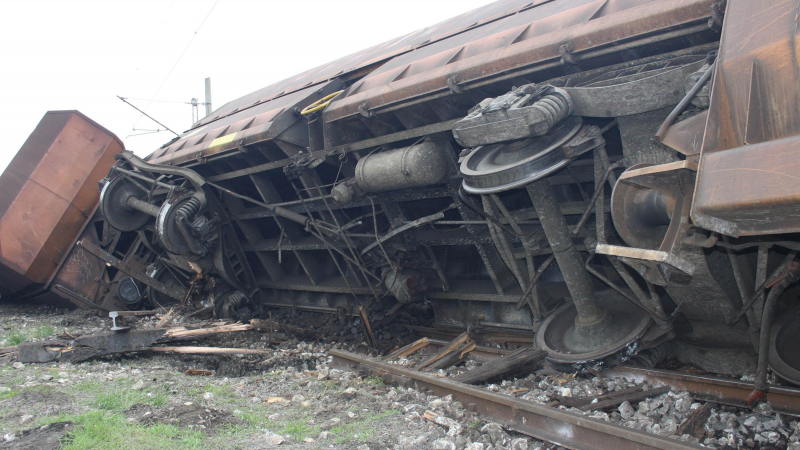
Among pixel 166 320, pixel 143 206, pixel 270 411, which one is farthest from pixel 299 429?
pixel 143 206

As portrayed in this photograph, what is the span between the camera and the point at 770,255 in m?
2.86

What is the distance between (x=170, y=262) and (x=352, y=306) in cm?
309

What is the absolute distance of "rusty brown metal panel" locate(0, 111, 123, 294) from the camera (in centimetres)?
751

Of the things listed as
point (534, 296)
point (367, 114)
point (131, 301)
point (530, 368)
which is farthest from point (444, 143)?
point (131, 301)

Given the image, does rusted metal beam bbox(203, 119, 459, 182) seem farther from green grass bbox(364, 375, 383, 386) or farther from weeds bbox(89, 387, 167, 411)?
weeds bbox(89, 387, 167, 411)

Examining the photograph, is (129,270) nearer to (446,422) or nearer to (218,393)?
(218,393)

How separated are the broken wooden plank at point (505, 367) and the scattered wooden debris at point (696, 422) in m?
1.25

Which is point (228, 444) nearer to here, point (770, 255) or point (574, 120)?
point (574, 120)

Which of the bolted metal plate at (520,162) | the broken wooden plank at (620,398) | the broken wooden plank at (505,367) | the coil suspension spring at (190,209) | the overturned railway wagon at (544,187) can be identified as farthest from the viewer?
the coil suspension spring at (190,209)

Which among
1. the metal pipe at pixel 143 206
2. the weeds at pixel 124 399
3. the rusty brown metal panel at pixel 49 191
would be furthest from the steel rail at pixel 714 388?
the rusty brown metal panel at pixel 49 191

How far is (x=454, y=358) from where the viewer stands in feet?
14.8

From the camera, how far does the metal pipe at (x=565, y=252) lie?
3486mm

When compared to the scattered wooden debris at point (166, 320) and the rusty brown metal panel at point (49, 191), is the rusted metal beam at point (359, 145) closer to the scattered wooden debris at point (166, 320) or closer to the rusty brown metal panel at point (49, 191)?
the scattered wooden debris at point (166, 320)

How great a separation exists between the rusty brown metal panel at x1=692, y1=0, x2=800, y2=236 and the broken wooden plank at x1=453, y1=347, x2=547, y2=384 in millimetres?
2237
